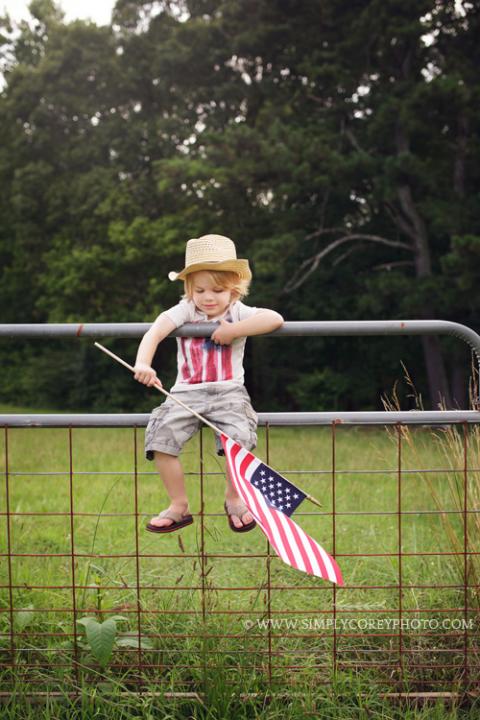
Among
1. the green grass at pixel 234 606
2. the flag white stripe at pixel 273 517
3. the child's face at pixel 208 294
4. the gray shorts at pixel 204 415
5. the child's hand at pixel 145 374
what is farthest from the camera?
the green grass at pixel 234 606

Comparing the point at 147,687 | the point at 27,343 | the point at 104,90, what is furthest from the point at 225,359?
the point at 27,343

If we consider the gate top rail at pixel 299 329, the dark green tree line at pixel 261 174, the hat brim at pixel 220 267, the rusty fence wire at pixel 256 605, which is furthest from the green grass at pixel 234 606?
the dark green tree line at pixel 261 174

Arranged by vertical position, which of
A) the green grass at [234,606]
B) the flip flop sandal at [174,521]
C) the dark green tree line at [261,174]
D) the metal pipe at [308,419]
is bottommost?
the green grass at [234,606]

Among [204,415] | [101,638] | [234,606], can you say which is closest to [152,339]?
[204,415]

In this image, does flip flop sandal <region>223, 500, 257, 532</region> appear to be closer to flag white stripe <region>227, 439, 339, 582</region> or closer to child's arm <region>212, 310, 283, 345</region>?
flag white stripe <region>227, 439, 339, 582</region>

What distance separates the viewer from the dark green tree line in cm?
1606

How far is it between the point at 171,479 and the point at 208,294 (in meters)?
0.70

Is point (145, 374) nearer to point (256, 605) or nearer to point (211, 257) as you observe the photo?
point (211, 257)

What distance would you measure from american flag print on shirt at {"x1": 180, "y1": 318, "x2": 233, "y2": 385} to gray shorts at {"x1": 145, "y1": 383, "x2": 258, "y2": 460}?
0.05 meters

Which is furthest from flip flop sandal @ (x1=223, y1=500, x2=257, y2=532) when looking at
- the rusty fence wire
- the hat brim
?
the hat brim

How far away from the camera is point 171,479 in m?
3.01

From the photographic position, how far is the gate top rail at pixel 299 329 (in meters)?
3.01

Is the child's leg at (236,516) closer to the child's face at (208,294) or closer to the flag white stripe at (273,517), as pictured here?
the flag white stripe at (273,517)

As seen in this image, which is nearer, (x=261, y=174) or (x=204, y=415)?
(x=204, y=415)
